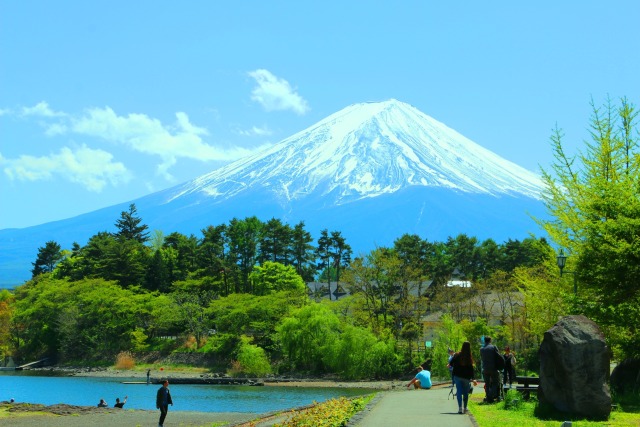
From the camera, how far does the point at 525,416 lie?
49.2 ft

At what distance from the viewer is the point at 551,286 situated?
2781 centimetres

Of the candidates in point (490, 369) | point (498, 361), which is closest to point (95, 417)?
point (490, 369)

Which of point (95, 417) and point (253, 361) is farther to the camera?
point (253, 361)

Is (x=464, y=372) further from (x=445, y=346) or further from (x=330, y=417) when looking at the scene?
(x=445, y=346)

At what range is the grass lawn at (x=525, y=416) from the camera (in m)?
13.8

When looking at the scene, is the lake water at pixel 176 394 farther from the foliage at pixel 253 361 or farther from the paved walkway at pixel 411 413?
the paved walkway at pixel 411 413

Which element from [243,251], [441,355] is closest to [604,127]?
[441,355]

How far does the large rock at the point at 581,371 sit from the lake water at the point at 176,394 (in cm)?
2546

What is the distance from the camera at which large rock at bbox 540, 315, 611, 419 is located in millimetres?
14242

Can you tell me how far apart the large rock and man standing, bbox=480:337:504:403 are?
2.71 meters

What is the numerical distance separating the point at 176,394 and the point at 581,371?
1631 inches

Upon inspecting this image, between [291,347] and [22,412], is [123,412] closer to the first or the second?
[22,412]

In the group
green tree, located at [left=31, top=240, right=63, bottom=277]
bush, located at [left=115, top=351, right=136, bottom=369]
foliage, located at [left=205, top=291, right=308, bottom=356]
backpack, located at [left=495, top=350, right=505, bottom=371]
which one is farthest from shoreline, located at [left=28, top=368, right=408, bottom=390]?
green tree, located at [left=31, top=240, right=63, bottom=277]

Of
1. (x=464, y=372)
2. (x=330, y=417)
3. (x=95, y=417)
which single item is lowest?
(x=95, y=417)
